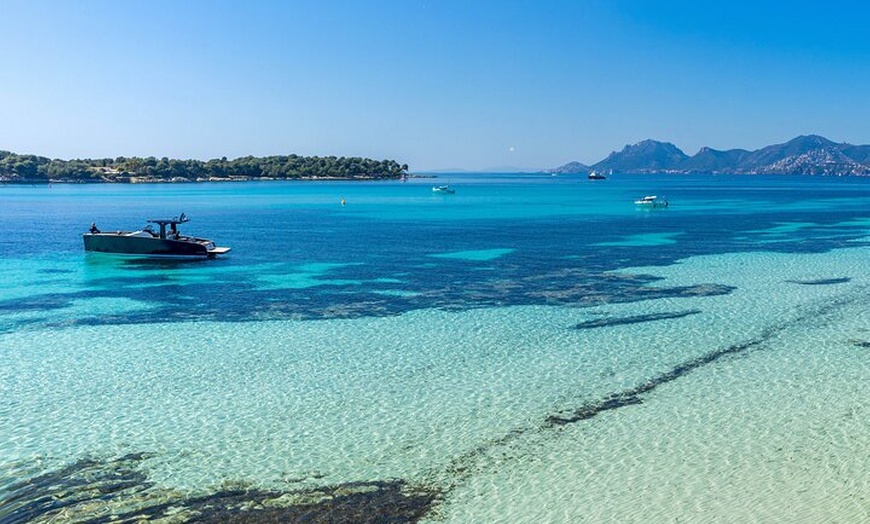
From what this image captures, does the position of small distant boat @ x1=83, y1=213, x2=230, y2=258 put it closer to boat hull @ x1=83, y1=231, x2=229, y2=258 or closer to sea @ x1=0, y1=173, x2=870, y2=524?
boat hull @ x1=83, y1=231, x2=229, y2=258

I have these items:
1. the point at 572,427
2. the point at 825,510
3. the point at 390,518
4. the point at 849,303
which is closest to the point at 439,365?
the point at 572,427

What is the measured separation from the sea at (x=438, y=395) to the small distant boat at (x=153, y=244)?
4.38 metres

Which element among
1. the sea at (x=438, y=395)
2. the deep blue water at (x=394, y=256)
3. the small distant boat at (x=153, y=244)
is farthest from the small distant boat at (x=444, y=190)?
the sea at (x=438, y=395)

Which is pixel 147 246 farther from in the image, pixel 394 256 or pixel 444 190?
pixel 444 190

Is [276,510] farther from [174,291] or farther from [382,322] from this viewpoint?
[174,291]

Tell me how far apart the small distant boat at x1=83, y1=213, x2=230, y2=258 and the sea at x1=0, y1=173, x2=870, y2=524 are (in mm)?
4380

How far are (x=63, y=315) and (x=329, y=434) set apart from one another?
56.6 feet

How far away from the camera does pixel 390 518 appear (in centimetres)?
1135

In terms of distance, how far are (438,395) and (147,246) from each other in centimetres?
3248

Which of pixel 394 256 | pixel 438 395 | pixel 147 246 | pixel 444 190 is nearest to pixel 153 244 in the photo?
pixel 147 246

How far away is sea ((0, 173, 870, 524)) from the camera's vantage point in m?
12.2

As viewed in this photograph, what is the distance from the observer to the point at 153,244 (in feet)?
144

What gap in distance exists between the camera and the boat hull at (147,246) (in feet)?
142

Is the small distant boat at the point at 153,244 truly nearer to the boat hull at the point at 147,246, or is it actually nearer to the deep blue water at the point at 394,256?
the boat hull at the point at 147,246
